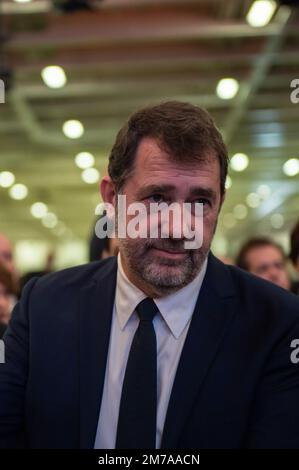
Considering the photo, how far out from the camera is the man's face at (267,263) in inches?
133

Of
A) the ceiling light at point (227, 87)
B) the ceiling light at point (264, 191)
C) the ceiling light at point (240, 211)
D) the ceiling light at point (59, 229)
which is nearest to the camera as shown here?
the ceiling light at point (227, 87)

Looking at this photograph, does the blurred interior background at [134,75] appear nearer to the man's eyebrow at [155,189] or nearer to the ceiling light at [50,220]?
the man's eyebrow at [155,189]

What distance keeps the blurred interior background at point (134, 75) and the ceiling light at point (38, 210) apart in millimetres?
4236

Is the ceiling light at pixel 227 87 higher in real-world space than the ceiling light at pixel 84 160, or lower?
lower

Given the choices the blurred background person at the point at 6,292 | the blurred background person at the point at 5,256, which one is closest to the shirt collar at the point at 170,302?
the blurred background person at the point at 6,292

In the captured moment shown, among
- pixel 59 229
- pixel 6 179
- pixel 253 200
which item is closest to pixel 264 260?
pixel 6 179

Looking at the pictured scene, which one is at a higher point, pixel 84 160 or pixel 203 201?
pixel 84 160

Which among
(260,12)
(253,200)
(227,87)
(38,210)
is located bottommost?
(260,12)

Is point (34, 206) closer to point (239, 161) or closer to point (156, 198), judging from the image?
point (239, 161)

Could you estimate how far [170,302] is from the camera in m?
1.49

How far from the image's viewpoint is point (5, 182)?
43.0ft

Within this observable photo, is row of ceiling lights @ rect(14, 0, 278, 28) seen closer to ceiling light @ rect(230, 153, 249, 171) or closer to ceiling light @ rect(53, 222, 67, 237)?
ceiling light @ rect(230, 153, 249, 171)

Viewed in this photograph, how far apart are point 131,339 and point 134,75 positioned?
599 cm

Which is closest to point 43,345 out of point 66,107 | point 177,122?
point 177,122
